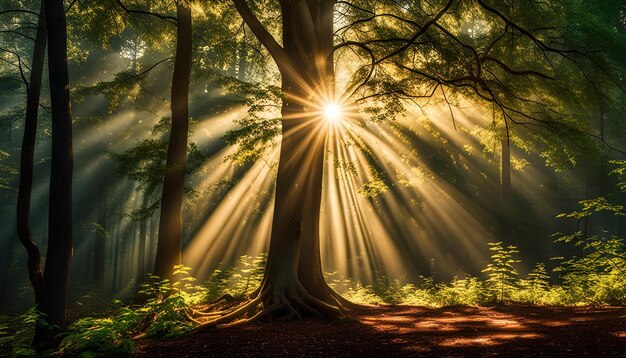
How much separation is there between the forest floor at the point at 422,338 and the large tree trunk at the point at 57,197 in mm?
1874

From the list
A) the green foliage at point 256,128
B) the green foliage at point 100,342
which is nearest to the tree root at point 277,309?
the green foliage at point 100,342

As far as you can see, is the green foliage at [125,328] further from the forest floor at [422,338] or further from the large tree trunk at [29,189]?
the large tree trunk at [29,189]

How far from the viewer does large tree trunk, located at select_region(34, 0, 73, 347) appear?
7051mm

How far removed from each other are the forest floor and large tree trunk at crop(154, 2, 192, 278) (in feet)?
14.2

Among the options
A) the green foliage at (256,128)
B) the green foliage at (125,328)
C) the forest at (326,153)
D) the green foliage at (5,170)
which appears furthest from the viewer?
the green foliage at (5,170)

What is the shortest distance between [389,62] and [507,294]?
673 centimetres

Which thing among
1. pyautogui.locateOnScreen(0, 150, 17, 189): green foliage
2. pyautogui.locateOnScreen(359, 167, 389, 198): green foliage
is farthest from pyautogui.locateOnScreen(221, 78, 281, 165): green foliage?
pyautogui.locateOnScreen(0, 150, 17, 189): green foliage

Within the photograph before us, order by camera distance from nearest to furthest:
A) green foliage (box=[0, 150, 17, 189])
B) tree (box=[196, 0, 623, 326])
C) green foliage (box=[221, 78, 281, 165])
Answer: green foliage (box=[221, 78, 281, 165]) < tree (box=[196, 0, 623, 326]) < green foliage (box=[0, 150, 17, 189])

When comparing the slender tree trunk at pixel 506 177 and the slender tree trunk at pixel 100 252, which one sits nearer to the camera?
the slender tree trunk at pixel 506 177

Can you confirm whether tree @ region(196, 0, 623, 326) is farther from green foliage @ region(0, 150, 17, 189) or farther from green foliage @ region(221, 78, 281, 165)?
green foliage @ region(0, 150, 17, 189)

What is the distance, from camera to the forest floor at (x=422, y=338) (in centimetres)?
448

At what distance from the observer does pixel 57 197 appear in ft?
23.5

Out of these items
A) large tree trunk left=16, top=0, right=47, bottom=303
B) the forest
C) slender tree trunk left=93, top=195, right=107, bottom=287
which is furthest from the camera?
slender tree trunk left=93, top=195, right=107, bottom=287

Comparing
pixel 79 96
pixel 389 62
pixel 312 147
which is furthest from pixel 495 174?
pixel 79 96
